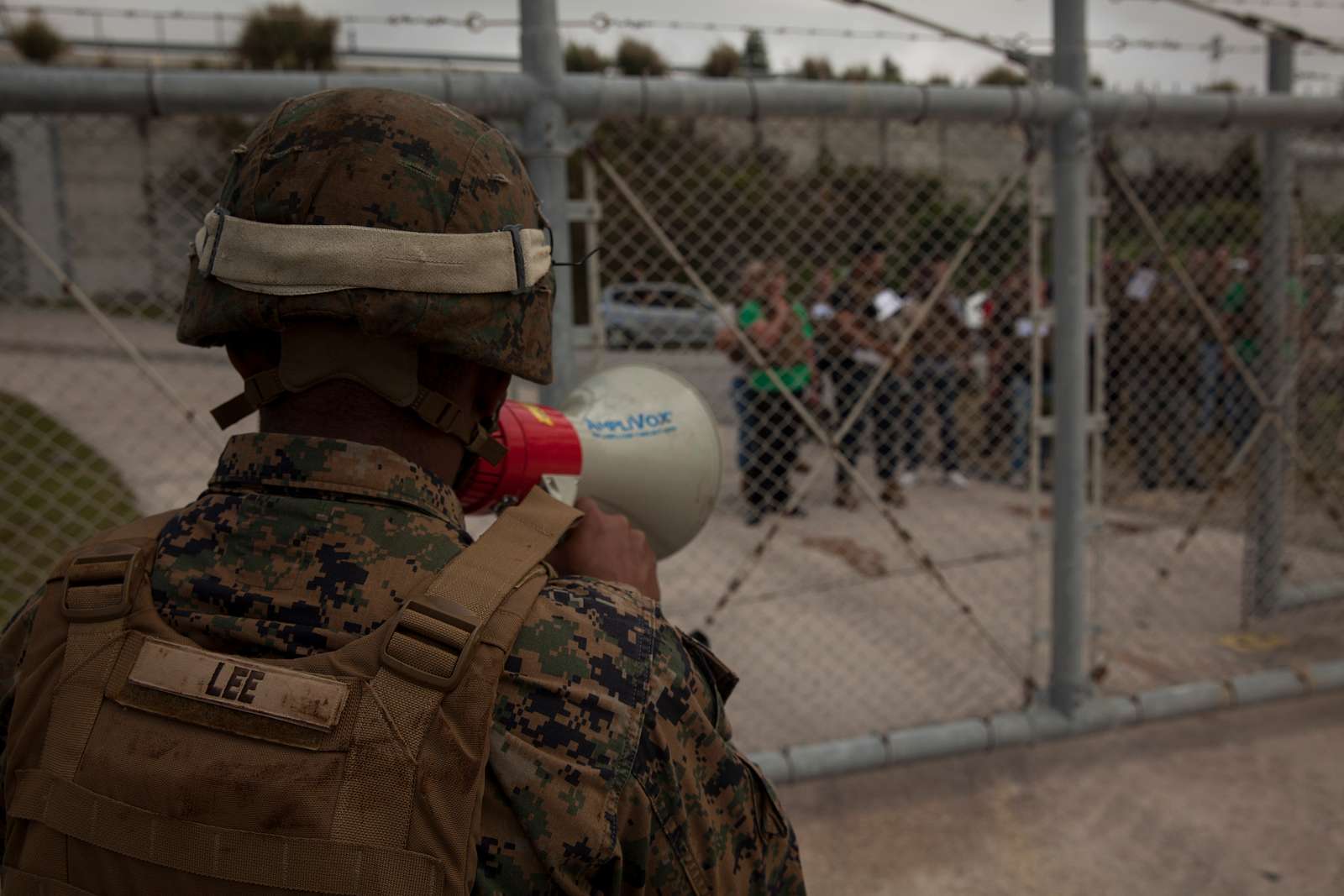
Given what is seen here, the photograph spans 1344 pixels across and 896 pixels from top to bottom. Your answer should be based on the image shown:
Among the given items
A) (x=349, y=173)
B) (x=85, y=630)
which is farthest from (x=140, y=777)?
(x=349, y=173)

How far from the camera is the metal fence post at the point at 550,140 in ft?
8.70

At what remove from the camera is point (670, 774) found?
107 centimetres

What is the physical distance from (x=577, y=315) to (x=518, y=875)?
2.45m

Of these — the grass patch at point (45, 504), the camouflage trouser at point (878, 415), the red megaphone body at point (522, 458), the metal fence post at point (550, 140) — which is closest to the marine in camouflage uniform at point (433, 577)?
the red megaphone body at point (522, 458)

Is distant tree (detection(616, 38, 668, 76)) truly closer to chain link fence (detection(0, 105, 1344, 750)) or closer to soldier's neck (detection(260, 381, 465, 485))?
chain link fence (detection(0, 105, 1344, 750))

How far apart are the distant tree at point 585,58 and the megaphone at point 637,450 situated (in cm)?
284

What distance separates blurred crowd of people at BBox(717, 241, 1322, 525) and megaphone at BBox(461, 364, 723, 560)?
3084 mm

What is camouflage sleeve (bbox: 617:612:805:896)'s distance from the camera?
106cm

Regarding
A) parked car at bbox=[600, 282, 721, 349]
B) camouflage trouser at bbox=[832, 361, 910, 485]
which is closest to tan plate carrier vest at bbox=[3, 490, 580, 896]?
parked car at bbox=[600, 282, 721, 349]

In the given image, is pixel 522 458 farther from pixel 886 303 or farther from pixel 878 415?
pixel 878 415

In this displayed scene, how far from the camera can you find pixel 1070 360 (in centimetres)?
334

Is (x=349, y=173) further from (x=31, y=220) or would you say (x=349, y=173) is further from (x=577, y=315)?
(x=31, y=220)

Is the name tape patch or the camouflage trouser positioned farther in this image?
the camouflage trouser

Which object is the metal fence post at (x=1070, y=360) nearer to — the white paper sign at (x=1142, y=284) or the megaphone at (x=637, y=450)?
the megaphone at (x=637, y=450)
